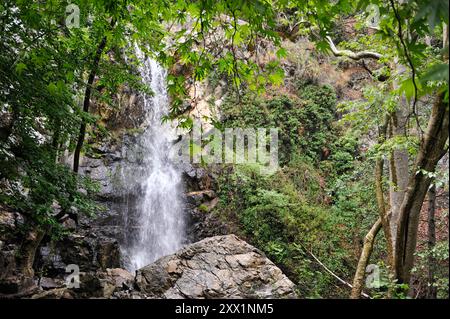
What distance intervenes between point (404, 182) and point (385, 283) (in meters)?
3.83

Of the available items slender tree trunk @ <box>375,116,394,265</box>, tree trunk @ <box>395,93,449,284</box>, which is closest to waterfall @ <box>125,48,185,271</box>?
slender tree trunk @ <box>375,116,394,265</box>

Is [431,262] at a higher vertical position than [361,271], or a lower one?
higher

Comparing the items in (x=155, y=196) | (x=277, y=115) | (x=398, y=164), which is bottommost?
(x=155, y=196)

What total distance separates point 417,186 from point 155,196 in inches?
461

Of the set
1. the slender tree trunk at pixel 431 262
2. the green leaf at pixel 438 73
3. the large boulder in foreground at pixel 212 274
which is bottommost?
the large boulder in foreground at pixel 212 274

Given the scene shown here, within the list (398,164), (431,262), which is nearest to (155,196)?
(398,164)

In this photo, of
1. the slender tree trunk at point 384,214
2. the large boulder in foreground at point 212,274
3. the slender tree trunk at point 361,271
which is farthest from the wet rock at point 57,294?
the slender tree trunk at point 384,214

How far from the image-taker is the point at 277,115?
15.6 metres

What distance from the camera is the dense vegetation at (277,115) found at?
2.73 metres

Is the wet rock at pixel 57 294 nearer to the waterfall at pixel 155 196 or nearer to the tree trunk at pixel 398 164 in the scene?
the waterfall at pixel 155 196

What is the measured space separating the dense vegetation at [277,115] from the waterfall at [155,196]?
1.64 metres

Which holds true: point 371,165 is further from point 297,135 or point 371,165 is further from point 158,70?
point 158,70

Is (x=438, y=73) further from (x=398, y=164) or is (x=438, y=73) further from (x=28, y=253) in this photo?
(x=28, y=253)

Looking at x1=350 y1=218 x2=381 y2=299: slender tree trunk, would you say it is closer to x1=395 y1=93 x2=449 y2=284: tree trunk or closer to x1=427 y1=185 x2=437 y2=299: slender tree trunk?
x1=427 y1=185 x2=437 y2=299: slender tree trunk
